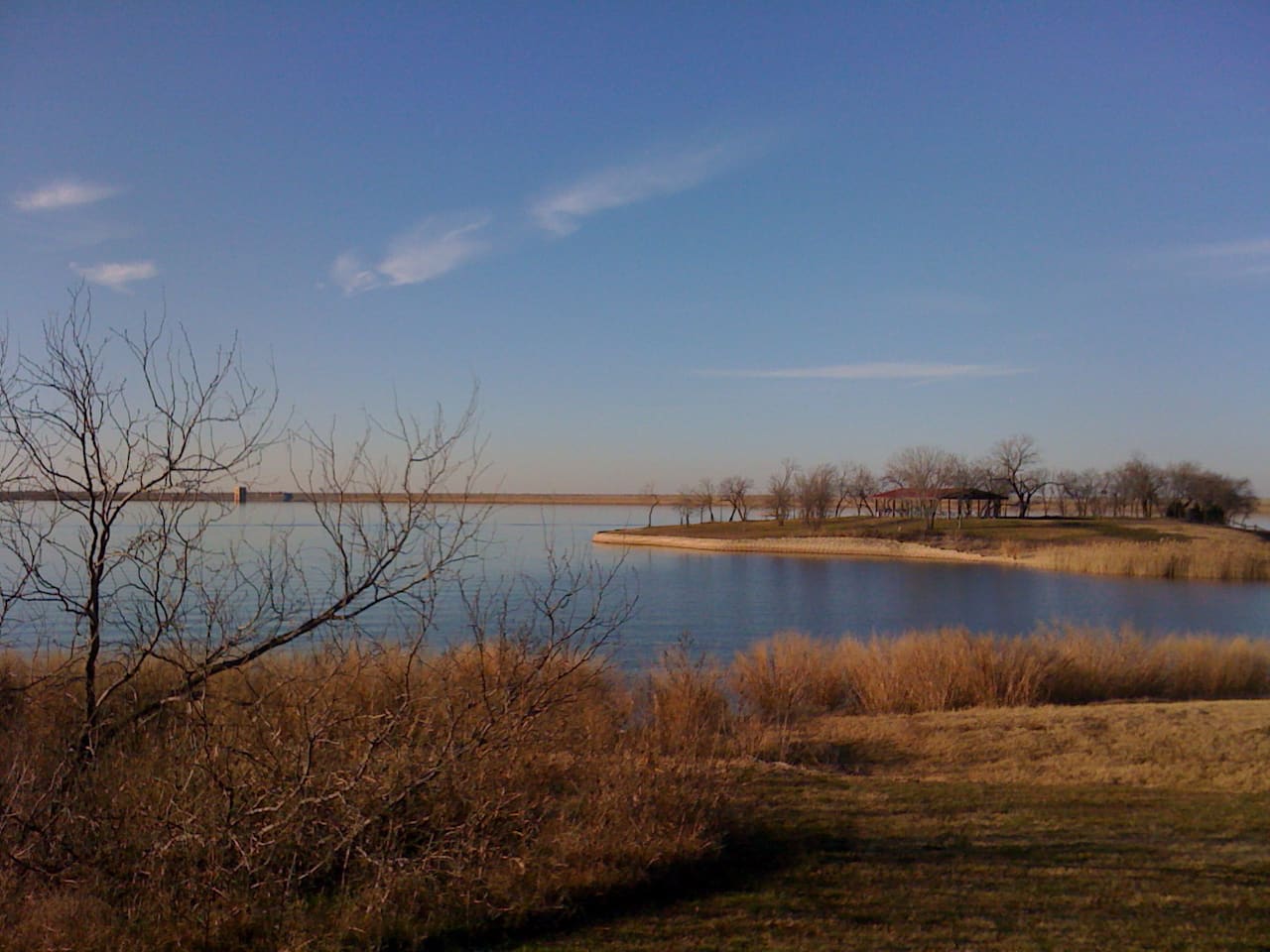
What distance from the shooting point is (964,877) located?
629cm

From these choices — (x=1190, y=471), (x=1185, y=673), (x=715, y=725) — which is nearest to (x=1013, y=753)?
(x=715, y=725)

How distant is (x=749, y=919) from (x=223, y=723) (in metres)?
3.58

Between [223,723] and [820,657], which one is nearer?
[223,723]

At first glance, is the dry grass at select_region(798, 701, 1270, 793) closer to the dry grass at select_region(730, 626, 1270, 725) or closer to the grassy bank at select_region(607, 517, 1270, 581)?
the dry grass at select_region(730, 626, 1270, 725)

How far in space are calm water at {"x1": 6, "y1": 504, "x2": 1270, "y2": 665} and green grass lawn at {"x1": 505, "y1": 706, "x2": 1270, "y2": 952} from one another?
30.4 feet

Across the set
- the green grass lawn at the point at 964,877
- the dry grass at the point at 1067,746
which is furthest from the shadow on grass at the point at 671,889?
the dry grass at the point at 1067,746

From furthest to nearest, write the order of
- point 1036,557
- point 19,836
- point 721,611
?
1. point 1036,557
2. point 721,611
3. point 19,836

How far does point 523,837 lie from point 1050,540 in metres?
63.6

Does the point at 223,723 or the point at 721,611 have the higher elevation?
the point at 223,723

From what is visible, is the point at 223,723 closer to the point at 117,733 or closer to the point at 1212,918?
the point at 117,733

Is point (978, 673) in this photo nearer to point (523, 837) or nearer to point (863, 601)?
point (523, 837)

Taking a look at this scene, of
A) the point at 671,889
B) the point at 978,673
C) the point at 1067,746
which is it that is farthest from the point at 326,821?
the point at 978,673

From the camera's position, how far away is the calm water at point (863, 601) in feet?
75.3

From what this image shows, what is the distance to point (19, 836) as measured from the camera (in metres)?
5.34
